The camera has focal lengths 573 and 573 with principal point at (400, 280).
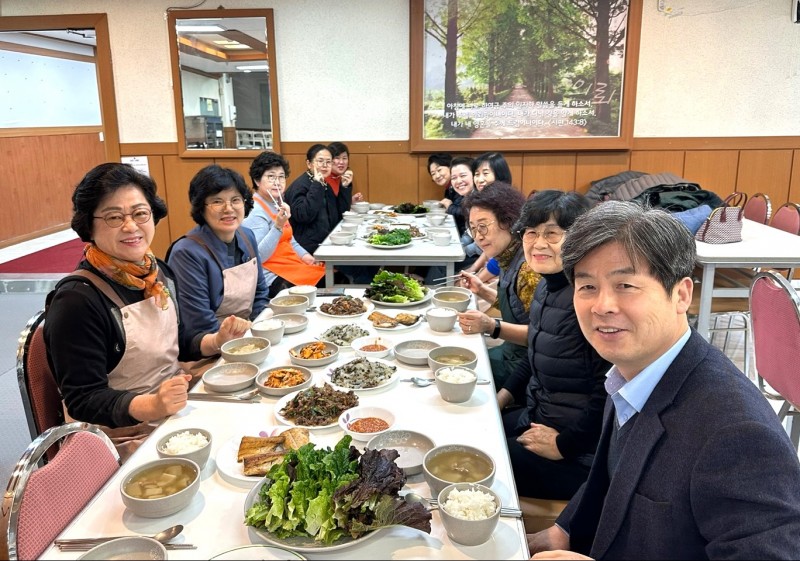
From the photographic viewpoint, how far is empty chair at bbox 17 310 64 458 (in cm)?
179

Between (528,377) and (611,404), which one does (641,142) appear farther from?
(611,404)

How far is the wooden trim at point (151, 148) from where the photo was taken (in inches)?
236

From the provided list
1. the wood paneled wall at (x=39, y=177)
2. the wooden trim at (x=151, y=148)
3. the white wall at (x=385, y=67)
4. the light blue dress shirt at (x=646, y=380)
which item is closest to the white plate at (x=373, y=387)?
the light blue dress shirt at (x=646, y=380)

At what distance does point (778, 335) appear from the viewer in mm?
2174

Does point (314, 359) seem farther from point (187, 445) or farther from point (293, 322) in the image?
point (187, 445)

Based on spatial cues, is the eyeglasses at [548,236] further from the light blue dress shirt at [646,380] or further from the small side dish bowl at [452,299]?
the light blue dress shirt at [646,380]

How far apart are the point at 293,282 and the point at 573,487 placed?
257 cm

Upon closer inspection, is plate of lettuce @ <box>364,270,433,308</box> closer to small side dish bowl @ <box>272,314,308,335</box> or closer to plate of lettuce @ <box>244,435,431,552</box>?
small side dish bowl @ <box>272,314,308,335</box>

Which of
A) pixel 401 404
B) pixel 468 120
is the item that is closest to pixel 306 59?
pixel 468 120

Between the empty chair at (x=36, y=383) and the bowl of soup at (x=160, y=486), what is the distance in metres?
0.62

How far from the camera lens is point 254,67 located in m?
5.82

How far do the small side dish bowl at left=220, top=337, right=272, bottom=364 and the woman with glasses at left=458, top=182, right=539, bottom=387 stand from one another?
79cm

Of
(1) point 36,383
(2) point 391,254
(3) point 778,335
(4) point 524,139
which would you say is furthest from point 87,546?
(4) point 524,139

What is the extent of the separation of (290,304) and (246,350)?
20.0 inches
